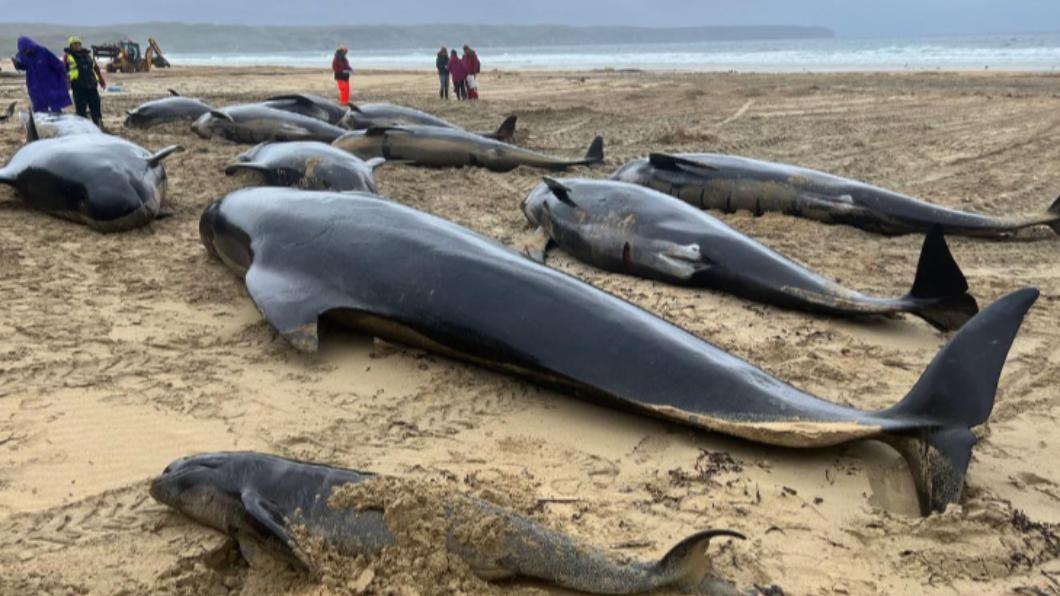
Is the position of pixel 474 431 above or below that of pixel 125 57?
below

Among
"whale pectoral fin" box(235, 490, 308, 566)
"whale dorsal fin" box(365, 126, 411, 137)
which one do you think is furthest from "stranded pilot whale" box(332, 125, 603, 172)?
"whale pectoral fin" box(235, 490, 308, 566)

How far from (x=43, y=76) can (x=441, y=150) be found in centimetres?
776

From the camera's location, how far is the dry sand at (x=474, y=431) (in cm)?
318

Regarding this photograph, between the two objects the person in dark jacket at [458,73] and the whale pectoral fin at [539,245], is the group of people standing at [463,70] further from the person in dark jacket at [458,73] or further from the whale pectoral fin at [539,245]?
the whale pectoral fin at [539,245]

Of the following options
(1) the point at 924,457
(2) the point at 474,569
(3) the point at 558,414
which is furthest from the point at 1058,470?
(2) the point at 474,569

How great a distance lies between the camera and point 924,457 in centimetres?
362

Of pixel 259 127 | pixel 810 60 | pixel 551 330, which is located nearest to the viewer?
pixel 551 330

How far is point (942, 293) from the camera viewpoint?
546 centimetres

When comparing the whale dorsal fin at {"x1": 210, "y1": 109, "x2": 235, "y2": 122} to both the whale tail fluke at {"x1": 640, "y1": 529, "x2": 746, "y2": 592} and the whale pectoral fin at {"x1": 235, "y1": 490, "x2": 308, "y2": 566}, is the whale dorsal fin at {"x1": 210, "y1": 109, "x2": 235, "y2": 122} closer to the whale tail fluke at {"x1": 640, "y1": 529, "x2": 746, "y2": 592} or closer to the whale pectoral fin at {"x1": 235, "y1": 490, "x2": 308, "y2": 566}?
the whale pectoral fin at {"x1": 235, "y1": 490, "x2": 308, "y2": 566}

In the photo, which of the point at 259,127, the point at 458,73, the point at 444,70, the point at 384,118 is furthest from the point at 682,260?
the point at 444,70

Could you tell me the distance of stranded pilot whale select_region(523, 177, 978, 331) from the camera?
549 cm

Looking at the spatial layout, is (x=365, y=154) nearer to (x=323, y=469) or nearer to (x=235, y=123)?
(x=235, y=123)

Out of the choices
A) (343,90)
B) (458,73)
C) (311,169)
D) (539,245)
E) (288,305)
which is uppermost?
(458,73)

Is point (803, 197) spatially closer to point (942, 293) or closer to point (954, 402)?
point (942, 293)
